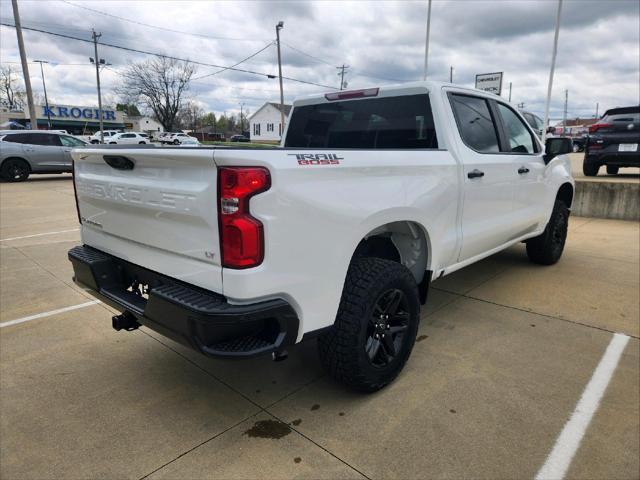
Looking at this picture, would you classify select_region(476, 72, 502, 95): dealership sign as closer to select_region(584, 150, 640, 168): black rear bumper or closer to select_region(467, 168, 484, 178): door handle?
select_region(584, 150, 640, 168): black rear bumper

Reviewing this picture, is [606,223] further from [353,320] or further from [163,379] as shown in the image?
[163,379]

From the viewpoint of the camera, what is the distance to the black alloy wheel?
101 inches

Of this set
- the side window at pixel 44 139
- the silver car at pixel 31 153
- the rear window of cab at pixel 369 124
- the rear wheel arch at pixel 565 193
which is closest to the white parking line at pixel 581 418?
the rear window of cab at pixel 369 124

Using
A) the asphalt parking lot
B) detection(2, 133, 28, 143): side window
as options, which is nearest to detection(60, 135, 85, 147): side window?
detection(2, 133, 28, 143): side window

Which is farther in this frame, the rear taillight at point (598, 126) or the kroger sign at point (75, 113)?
the kroger sign at point (75, 113)

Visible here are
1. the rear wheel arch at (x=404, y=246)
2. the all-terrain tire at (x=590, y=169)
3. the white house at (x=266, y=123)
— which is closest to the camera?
the rear wheel arch at (x=404, y=246)

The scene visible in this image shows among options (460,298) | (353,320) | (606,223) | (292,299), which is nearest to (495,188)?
(460,298)

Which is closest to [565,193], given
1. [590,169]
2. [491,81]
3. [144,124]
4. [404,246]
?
[404,246]

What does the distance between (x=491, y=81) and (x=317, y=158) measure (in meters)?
14.7

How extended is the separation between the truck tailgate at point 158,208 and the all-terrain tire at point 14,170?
1397 centimetres

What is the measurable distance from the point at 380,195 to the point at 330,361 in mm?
949

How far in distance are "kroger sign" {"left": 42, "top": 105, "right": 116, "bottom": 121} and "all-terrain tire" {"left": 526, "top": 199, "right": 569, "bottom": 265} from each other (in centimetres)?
6620

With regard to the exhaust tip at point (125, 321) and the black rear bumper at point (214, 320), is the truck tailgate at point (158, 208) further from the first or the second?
the exhaust tip at point (125, 321)

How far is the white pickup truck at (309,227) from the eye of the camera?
1900 mm
